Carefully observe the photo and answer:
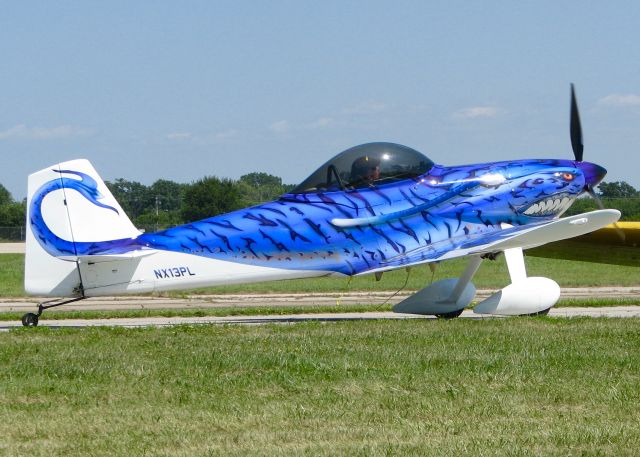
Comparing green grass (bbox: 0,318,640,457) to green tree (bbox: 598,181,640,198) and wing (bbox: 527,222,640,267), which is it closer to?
wing (bbox: 527,222,640,267)

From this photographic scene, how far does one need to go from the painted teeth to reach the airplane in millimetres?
18

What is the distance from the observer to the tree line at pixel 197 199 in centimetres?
3828

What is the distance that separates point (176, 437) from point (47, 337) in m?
6.34

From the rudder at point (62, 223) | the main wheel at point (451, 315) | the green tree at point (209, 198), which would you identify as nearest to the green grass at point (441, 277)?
the main wheel at point (451, 315)

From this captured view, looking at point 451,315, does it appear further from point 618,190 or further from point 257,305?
point 618,190

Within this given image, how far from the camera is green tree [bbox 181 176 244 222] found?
5728 centimetres

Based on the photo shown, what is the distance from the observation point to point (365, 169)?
1408cm

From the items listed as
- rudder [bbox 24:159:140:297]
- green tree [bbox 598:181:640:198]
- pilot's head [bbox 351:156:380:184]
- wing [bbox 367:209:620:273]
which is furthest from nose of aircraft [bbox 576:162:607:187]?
green tree [bbox 598:181:640:198]

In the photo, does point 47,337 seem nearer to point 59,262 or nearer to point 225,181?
point 59,262

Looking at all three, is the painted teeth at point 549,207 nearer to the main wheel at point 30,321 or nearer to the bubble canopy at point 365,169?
the bubble canopy at point 365,169

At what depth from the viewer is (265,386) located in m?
8.29

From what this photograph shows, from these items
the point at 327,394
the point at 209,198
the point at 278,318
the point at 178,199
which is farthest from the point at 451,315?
the point at 178,199

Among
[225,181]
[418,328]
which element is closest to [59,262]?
[418,328]

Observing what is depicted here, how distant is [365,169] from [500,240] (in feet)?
6.98
